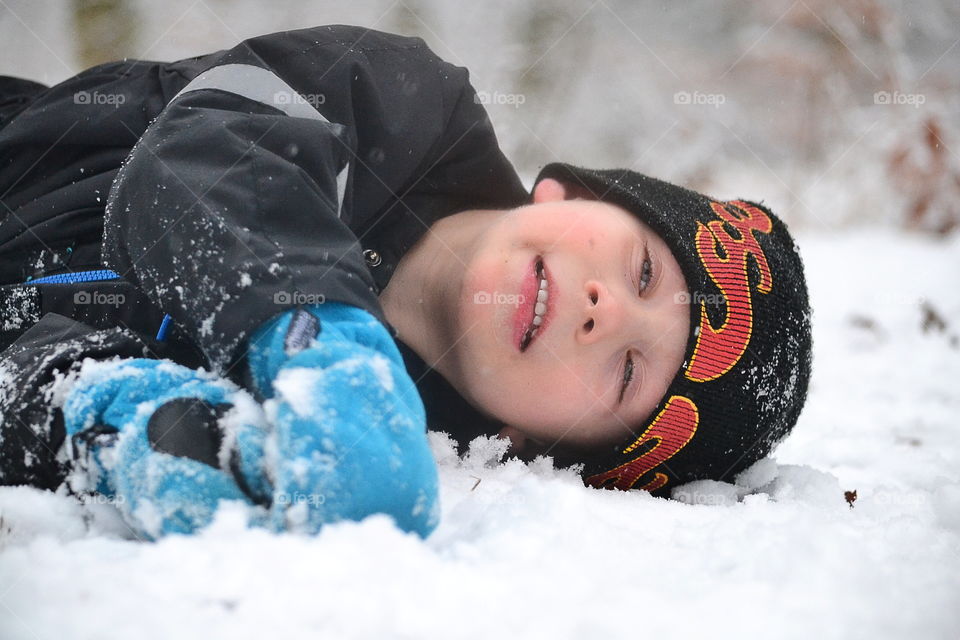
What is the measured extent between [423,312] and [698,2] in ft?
12.4

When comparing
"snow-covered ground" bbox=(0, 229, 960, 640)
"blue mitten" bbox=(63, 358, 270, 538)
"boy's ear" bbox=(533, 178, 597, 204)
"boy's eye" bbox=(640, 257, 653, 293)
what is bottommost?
"snow-covered ground" bbox=(0, 229, 960, 640)

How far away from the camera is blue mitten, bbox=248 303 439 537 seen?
847 millimetres

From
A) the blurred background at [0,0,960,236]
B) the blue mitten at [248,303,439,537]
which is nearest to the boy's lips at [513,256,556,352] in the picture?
the blue mitten at [248,303,439,537]

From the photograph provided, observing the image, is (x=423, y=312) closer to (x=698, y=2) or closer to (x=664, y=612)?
(x=664, y=612)

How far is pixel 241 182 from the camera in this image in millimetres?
1120

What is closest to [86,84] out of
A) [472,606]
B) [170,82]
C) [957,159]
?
[170,82]

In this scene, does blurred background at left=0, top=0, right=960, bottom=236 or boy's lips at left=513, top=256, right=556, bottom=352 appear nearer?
boy's lips at left=513, top=256, right=556, bottom=352

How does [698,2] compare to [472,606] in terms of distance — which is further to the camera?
[698,2]

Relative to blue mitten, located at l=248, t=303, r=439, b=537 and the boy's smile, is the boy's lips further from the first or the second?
blue mitten, located at l=248, t=303, r=439, b=537

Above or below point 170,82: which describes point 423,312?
below

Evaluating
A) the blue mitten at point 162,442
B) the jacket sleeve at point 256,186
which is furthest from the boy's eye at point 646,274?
the blue mitten at point 162,442

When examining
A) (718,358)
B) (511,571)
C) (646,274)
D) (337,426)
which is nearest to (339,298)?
(337,426)

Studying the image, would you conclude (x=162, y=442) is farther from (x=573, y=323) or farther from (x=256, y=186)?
(x=573, y=323)

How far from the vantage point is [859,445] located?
204 centimetres
